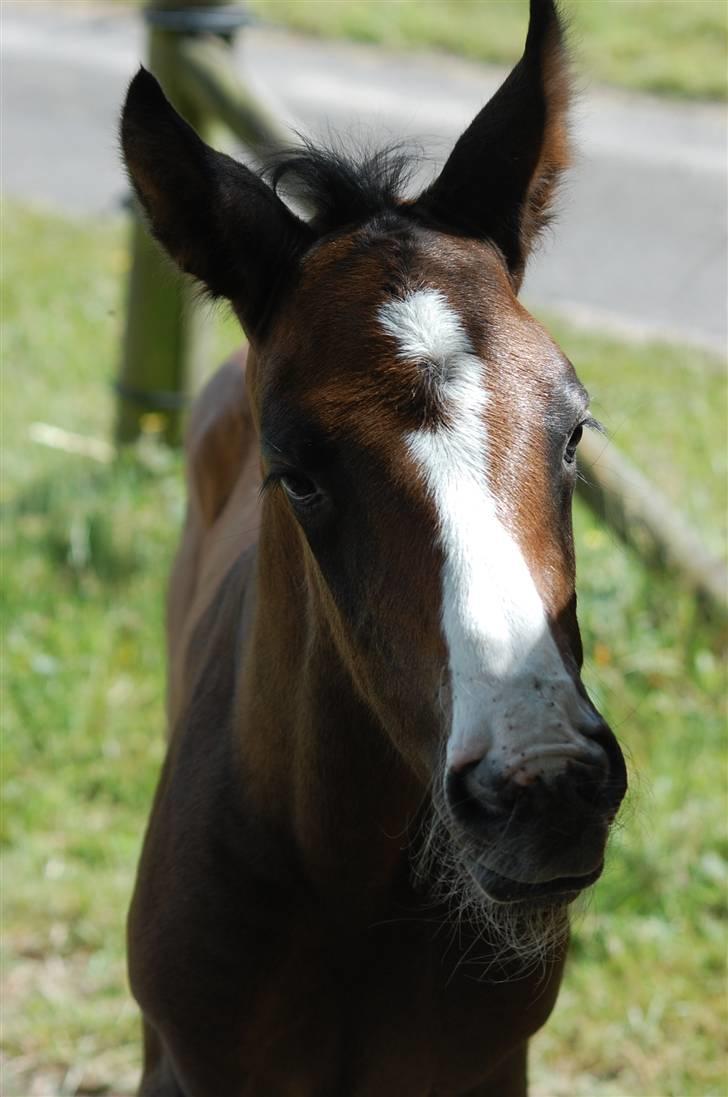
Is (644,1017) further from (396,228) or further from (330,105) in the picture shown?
(330,105)

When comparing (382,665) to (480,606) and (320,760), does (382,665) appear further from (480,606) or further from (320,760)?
(320,760)

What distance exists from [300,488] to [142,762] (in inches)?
105

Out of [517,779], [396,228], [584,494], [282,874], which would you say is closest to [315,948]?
[282,874]

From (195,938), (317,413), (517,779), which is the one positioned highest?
(317,413)

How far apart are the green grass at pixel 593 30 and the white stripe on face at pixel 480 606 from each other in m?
9.96

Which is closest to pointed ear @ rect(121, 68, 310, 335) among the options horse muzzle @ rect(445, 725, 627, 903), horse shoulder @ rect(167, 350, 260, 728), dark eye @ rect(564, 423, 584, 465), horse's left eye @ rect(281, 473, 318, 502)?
horse's left eye @ rect(281, 473, 318, 502)

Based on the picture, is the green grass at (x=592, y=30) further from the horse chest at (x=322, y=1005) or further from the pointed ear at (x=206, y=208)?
the horse chest at (x=322, y=1005)

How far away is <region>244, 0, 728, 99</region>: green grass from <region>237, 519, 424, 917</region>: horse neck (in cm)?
968

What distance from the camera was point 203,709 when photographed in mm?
3082

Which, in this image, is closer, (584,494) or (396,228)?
(396,228)

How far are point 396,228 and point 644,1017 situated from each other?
2.42m

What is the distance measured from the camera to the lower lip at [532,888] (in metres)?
2.05

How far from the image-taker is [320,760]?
2.67m

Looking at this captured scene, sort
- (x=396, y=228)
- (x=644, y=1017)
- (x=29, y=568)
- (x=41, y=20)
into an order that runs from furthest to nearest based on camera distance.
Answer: (x=41, y=20), (x=29, y=568), (x=644, y=1017), (x=396, y=228)
